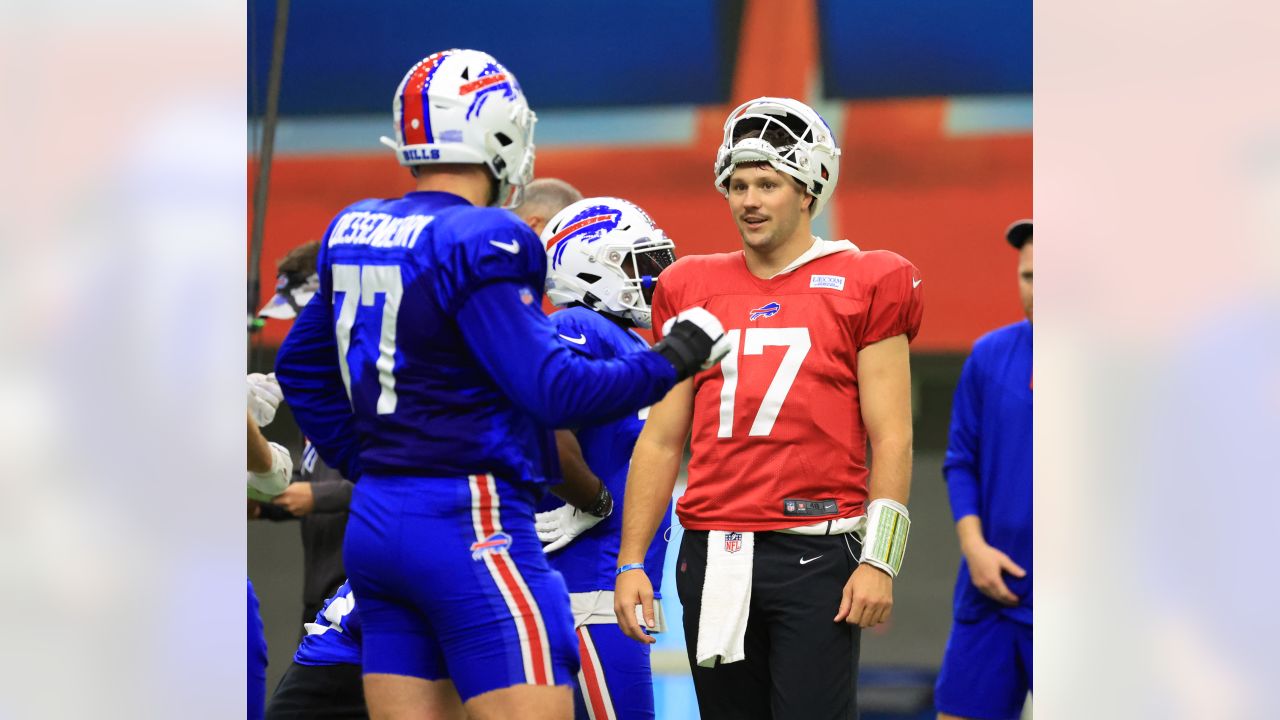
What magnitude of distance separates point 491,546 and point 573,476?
64cm

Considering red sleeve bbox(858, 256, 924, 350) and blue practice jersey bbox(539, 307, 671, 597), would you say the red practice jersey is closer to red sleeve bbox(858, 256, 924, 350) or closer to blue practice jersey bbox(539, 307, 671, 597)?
red sleeve bbox(858, 256, 924, 350)

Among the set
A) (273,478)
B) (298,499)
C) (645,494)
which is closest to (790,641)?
(645,494)

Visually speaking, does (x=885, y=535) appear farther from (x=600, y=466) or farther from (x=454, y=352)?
(x=454, y=352)

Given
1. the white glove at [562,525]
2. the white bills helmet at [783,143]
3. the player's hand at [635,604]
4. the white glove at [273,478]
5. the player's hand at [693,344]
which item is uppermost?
the white bills helmet at [783,143]

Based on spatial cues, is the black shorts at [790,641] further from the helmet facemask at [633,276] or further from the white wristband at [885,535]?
the helmet facemask at [633,276]

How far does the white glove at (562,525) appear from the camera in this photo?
3.33 m

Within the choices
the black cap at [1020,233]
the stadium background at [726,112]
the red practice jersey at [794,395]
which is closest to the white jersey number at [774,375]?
the red practice jersey at [794,395]

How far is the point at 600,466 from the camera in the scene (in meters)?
3.41

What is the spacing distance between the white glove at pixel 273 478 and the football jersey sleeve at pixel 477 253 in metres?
1.24

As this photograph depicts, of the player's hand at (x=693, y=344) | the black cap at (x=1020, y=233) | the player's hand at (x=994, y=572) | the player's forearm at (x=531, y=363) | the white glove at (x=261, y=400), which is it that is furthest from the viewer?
the black cap at (x=1020, y=233)

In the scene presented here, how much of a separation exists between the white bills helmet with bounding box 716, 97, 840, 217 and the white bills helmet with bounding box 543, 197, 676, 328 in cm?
47

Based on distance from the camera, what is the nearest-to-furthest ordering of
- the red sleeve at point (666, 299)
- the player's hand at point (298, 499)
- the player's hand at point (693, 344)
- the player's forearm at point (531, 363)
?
the player's forearm at point (531, 363)
the player's hand at point (693, 344)
the red sleeve at point (666, 299)
the player's hand at point (298, 499)

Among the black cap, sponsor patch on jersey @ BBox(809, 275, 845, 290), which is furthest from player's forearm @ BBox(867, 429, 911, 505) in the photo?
the black cap
